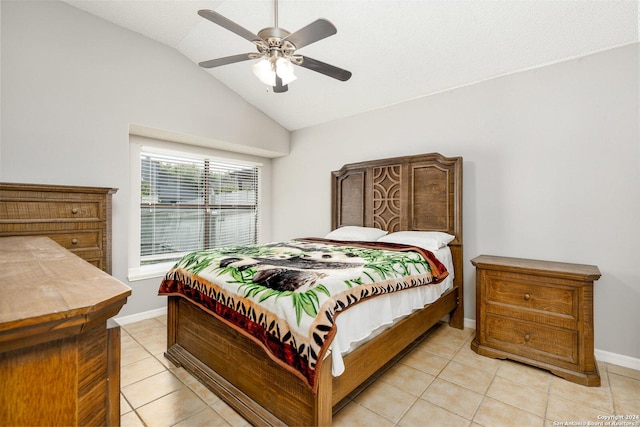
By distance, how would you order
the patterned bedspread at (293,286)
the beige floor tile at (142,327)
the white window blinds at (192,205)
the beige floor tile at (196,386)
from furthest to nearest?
1. the white window blinds at (192,205)
2. the beige floor tile at (142,327)
3. the beige floor tile at (196,386)
4. the patterned bedspread at (293,286)

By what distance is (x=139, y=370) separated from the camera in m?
2.19

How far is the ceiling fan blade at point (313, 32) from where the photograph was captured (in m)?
1.70

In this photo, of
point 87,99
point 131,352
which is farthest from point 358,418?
point 87,99

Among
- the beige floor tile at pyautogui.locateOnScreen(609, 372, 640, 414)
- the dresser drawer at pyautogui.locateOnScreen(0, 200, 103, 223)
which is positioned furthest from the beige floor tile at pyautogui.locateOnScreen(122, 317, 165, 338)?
the beige floor tile at pyautogui.locateOnScreen(609, 372, 640, 414)

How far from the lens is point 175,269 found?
222 centimetres

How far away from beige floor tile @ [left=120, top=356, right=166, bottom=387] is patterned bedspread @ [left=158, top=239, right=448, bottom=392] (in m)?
0.56

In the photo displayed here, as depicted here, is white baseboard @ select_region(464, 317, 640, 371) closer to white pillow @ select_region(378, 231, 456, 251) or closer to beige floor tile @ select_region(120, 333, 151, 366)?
white pillow @ select_region(378, 231, 456, 251)

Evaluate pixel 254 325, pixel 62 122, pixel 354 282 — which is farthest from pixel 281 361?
pixel 62 122

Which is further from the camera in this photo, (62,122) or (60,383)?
(62,122)

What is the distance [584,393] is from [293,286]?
6.73ft

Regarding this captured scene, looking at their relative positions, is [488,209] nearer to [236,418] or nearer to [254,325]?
Answer: [254,325]

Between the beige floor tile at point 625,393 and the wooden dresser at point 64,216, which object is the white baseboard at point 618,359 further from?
the wooden dresser at point 64,216

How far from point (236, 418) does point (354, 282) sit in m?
1.05

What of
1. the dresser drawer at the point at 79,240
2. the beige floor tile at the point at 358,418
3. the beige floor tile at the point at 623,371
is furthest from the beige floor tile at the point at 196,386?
the beige floor tile at the point at 623,371
